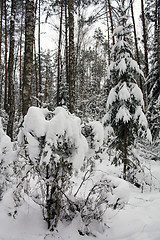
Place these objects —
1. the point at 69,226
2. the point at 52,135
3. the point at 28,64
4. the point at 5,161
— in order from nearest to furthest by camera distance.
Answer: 1. the point at 52,135
2. the point at 69,226
3. the point at 5,161
4. the point at 28,64

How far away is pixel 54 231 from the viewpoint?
246cm

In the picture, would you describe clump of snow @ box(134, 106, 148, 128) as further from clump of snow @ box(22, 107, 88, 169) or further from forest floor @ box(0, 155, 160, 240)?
clump of snow @ box(22, 107, 88, 169)

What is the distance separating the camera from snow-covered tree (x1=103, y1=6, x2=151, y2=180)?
17.4ft

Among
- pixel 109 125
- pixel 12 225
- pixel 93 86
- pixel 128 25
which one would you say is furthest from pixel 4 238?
pixel 93 86

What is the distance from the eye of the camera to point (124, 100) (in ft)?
17.6

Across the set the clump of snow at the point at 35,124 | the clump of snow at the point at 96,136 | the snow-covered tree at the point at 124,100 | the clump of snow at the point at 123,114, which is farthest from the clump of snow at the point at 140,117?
the clump of snow at the point at 35,124

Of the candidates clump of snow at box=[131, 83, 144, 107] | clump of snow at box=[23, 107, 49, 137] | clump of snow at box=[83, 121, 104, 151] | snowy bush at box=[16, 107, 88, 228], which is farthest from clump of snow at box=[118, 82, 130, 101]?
clump of snow at box=[23, 107, 49, 137]

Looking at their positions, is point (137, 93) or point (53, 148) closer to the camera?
point (53, 148)

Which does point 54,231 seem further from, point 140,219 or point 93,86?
point 93,86

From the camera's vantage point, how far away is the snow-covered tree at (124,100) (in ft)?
17.4

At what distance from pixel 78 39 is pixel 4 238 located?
483 inches

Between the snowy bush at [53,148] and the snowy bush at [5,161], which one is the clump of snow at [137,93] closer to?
the snowy bush at [53,148]

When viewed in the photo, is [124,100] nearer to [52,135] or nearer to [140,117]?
[140,117]

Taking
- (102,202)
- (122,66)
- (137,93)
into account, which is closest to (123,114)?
(137,93)
